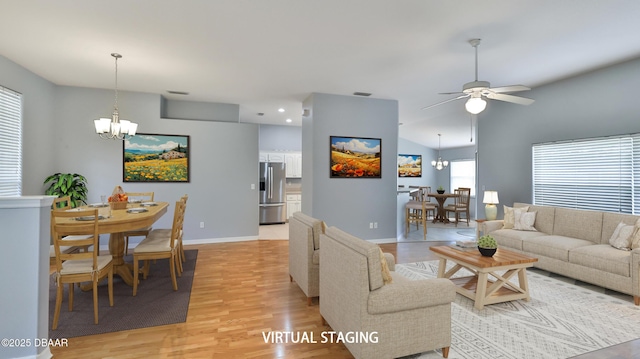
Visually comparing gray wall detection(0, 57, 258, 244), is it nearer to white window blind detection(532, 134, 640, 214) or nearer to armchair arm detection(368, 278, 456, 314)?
armchair arm detection(368, 278, 456, 314)

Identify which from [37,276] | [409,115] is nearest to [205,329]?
[37,276]

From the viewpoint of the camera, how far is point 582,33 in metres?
3.22

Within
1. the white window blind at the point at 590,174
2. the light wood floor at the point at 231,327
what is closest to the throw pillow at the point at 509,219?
the white window blind at the point at 590,174

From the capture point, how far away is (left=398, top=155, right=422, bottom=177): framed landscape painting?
1146 cm

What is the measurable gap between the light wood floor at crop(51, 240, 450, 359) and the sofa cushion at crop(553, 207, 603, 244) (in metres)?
3.79

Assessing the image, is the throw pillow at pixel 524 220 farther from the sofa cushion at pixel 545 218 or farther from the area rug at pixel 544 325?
the area rug at pixel 544 325

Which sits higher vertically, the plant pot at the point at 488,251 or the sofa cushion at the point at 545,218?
the sofa cushion at the point at 545,218

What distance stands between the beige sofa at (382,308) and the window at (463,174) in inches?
369

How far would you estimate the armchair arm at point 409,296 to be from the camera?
193 centimetres

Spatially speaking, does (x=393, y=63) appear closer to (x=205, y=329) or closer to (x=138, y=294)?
(x=205, y=329)

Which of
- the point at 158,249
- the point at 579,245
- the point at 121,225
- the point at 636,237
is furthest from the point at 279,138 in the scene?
the point at 636,237

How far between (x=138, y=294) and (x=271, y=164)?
16.9 feet

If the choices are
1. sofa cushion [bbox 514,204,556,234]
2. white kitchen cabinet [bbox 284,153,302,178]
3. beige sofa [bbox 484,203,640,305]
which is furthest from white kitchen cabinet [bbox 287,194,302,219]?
sofa cushion [bbox 514,204,556,234]

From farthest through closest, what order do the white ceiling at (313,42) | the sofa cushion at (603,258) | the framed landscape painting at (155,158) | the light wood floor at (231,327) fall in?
the framed landscape painting at (155,158)
the sofa cushion at (603,258)
the white ceiling at (313,42)
the light wood floor at (231,327)
